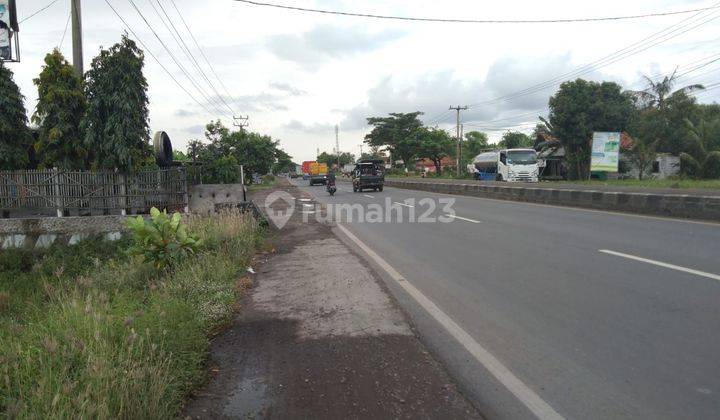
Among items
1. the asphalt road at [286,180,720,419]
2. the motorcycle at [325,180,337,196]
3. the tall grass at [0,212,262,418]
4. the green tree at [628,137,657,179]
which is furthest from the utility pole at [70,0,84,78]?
the green tree at [628,137,657,179]

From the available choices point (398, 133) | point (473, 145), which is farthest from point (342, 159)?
point (398, 133)

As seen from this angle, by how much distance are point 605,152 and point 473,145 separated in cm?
5684

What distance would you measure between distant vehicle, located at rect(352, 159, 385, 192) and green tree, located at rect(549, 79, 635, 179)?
18505 mm

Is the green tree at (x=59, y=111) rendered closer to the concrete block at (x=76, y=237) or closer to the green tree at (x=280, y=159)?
the concrete block at (x=76, y=237)

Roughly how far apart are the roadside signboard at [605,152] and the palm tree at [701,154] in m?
4.34

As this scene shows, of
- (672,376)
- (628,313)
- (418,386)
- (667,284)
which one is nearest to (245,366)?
(418,386)

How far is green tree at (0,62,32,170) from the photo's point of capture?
18.2 m

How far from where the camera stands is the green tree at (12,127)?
18.2 m

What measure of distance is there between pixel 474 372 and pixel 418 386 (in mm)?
590

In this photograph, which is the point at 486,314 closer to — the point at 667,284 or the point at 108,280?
the point at 667,284

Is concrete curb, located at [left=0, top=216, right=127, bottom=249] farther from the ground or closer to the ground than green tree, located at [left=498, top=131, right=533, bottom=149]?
closer to the ground

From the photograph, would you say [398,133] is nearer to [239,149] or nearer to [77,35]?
[239,149]

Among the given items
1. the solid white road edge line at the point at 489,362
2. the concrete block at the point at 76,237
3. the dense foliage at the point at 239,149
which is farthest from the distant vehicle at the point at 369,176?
the solid white road edge line at the point at 489,362

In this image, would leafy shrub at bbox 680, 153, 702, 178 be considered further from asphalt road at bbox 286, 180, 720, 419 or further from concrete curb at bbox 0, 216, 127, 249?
concrete curb at bbox 0, 216, 127, 249
